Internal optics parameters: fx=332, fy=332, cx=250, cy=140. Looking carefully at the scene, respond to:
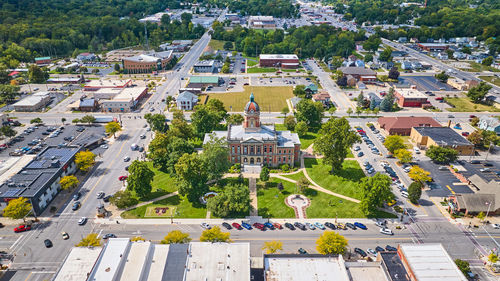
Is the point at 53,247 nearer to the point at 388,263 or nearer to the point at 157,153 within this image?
the point at 157,153

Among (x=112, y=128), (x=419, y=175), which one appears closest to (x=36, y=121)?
(x=112, y=128)

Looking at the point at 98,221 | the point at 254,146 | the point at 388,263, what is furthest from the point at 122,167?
the point at 388,263

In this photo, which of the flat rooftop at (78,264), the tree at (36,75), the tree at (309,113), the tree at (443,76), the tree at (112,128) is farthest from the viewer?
the tree at (443,76)

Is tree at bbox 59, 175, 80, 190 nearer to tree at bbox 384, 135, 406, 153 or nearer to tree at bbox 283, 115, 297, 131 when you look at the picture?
tree at bbox 283, 115, 297, 131

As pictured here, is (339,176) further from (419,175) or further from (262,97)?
(262,97)

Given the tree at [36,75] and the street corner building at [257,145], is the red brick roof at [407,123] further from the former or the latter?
the tree at [36,75]

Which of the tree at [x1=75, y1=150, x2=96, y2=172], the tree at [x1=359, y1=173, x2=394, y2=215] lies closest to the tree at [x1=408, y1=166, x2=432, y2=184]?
the tree at [x1=359, y1=173, x2=394, y2=215]

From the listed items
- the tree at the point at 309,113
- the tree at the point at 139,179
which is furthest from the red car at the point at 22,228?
the tree at the point at 309,113
